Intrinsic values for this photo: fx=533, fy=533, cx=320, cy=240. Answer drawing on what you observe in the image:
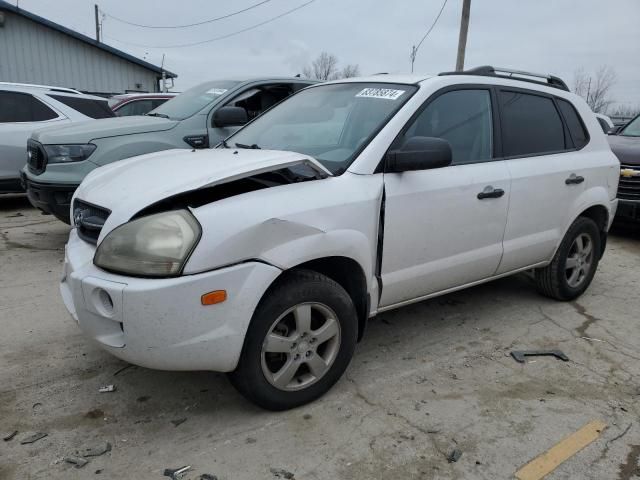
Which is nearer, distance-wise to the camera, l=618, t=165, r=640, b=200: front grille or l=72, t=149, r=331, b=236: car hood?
l=72, t=149, r=331, b=236: car hood

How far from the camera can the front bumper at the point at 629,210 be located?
6.73 meters

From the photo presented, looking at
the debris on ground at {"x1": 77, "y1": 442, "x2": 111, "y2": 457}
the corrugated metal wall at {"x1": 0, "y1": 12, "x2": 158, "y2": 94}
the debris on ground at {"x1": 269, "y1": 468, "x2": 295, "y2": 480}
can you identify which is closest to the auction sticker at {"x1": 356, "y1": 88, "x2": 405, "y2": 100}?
the debris on ground at {"x1": 269, "y1": 468, "x2": 295, "y2": 480}

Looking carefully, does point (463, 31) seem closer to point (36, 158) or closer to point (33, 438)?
point (36, 158)

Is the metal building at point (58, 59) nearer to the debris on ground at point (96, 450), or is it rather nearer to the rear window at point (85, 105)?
the rear window at point (85, 105)

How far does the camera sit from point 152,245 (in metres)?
2.26

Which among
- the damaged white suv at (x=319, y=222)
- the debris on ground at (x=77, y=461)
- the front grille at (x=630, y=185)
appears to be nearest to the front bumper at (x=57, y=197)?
the damaged white suv at (x=319, y=222)

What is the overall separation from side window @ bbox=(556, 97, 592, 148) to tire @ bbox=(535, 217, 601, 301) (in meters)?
0.63

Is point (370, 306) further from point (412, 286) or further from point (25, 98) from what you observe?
point (25, 98)

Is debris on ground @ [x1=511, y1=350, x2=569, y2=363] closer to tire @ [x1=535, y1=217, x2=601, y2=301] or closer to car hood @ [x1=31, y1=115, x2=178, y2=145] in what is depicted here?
tire @ [x1=535, y1=217, x2=601, y2=301]

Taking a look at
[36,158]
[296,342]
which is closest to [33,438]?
[296,342]

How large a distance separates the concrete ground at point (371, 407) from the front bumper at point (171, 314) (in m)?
0.44

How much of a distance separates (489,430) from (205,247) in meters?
1.67

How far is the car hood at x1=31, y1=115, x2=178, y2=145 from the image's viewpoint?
5066mm

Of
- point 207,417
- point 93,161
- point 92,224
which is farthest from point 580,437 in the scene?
point 93,161
